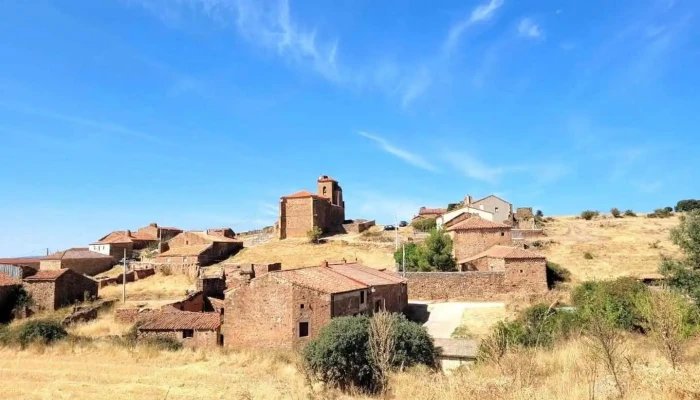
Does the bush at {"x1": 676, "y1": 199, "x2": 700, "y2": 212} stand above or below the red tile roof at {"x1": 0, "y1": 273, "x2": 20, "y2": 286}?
above

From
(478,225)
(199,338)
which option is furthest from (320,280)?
(478,225)

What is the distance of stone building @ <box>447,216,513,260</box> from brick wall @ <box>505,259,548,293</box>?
650 centimetres

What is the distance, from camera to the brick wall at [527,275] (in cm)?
3105

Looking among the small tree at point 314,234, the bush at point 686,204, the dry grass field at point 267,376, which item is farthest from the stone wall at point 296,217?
the bush at point 686,204

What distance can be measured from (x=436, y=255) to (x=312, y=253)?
1838cm

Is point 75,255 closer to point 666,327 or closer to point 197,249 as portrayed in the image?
point 197,249

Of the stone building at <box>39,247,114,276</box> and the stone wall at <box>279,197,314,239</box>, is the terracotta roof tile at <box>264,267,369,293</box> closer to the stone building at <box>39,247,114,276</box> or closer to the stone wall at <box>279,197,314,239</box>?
the stone building at <box>39,247,114,276</box>

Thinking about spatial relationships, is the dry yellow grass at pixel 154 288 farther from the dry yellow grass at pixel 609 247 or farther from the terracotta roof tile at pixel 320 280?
the dry yellow grass at pixel 609 247

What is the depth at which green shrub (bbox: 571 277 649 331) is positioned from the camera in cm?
1936

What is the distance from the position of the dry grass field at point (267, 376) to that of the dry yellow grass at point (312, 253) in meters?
25.6

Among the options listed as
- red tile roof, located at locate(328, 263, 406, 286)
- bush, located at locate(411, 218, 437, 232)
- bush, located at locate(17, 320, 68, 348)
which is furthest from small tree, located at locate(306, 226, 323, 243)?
bush, located at locate(17, 320, 68, 348)

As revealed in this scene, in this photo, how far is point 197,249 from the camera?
164 ft

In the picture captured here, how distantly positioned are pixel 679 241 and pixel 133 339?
2573cm

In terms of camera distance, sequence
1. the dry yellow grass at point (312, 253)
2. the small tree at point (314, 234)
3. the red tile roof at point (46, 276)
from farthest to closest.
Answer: the small tree at point (314, 234), the dry yellow grass at point (312, 253), the red tile roof at point (46, 276)
